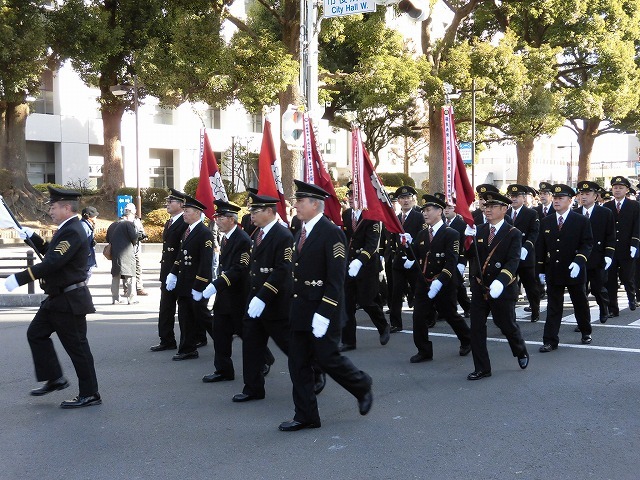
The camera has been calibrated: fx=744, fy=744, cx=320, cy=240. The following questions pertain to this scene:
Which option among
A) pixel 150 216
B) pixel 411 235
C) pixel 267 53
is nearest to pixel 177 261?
pixel 411 235

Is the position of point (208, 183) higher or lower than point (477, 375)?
higher

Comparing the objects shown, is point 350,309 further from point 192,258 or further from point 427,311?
point 192,258

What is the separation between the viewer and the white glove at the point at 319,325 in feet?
18.2

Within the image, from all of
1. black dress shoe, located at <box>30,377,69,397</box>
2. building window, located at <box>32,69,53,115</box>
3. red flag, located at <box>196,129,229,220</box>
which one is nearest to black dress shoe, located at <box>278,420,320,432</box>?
black dress shoe, located at <box>30,377,69,397</box>

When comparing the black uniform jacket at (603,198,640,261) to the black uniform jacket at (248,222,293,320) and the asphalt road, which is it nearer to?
the asphalt road

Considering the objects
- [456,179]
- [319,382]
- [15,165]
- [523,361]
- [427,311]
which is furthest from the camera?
[15,165]

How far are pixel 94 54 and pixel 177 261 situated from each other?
17.8 metres

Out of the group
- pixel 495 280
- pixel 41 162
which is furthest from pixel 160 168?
pixel 495 280

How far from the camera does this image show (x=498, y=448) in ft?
17.2

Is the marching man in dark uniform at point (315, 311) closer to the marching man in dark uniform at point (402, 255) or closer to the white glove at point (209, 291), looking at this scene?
the white glove at point (209, 291)

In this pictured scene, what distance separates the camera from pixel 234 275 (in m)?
7.36

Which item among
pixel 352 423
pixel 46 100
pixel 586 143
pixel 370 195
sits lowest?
pixel 352 423

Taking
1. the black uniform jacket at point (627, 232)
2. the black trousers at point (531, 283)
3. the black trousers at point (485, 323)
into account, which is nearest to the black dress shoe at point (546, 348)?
the black trousers at point (485, 323)

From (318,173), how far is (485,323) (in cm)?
322
